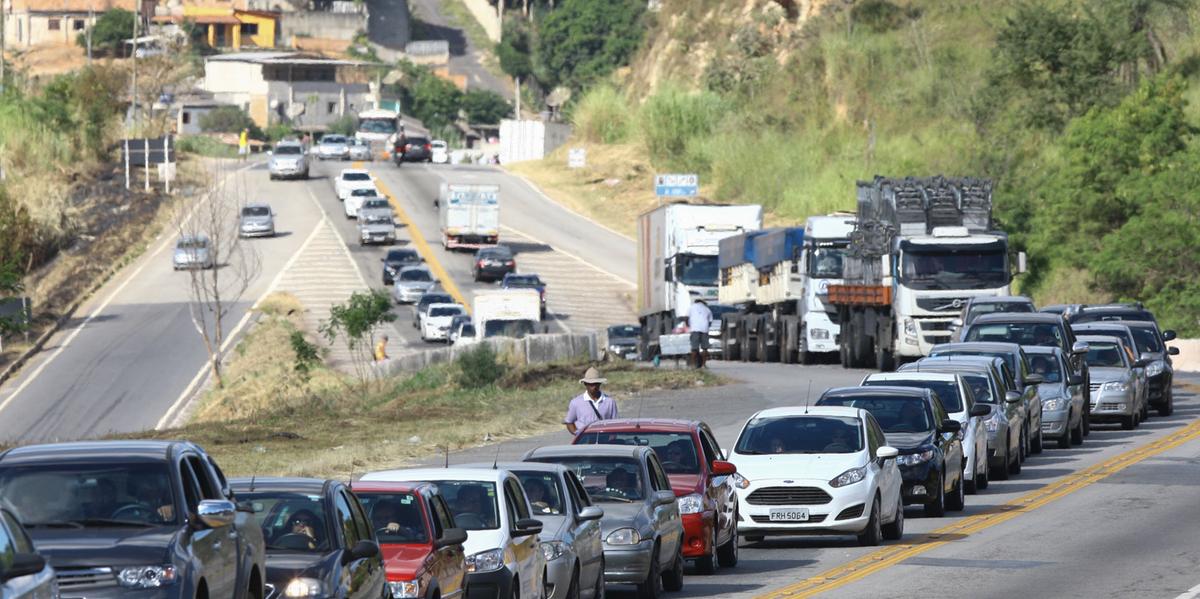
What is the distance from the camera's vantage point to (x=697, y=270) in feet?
195

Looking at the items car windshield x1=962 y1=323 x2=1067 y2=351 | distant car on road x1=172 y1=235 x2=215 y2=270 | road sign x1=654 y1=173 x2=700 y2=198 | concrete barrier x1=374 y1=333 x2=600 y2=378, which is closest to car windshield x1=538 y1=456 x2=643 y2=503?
car windshield x1=962 y1=323 x2=1067 y2=351

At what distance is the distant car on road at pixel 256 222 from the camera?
288ft

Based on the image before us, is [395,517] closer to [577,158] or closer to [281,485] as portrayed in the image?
[281,485]

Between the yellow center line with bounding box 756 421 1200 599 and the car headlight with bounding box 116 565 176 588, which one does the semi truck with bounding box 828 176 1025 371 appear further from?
the car headlight with bounding box 116 565 176 588

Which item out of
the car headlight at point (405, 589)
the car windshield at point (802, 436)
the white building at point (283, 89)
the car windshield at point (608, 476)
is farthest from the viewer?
the white building at point (283, 89)

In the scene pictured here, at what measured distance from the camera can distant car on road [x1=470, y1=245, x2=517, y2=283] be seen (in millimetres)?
81188

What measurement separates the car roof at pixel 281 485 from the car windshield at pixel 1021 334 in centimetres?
2381

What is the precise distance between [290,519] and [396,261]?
6767 centimetres

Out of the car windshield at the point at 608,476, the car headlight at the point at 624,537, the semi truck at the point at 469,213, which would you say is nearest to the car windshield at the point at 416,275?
the semi truck at the point at 469,213

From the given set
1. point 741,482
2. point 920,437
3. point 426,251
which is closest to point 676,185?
point 426,251

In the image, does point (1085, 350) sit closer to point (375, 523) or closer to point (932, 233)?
point (932, 233)

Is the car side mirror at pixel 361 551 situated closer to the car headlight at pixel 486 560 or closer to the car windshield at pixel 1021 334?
the car headlight at pixel 486 560

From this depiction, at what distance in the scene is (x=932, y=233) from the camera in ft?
147

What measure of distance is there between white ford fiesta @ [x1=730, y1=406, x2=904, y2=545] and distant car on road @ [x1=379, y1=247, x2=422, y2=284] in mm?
57722
